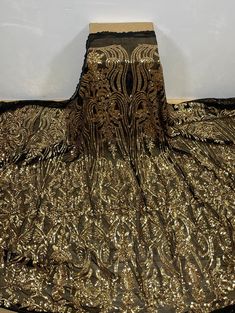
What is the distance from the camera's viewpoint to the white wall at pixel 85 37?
2.05m

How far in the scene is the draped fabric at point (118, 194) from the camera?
4.96 ft

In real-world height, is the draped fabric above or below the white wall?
below

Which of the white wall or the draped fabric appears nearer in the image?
the draped fabric

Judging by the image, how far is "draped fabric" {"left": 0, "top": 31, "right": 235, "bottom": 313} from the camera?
151 cm

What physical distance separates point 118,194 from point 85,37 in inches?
29.4

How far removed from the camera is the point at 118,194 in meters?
1.81

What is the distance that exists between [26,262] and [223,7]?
134 cm

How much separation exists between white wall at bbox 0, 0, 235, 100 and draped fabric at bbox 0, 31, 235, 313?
0.38 ft

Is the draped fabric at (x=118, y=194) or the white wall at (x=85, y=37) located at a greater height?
the white wall at (x=85, y=37)

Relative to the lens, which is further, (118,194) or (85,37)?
(85,37)

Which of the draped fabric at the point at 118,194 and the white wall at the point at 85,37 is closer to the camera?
the draped fabric at the point at 118,194

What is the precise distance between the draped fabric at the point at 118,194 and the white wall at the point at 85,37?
0.12 m

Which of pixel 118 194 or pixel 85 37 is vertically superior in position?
pixel 85 37

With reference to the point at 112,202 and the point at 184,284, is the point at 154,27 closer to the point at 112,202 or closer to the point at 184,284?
the point at 112,202
